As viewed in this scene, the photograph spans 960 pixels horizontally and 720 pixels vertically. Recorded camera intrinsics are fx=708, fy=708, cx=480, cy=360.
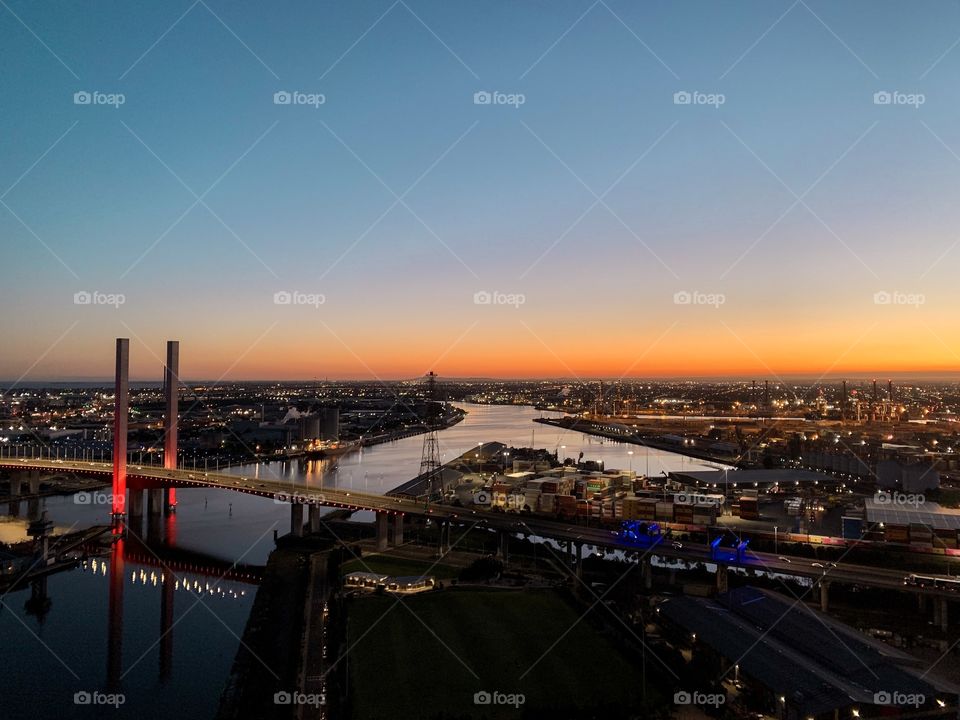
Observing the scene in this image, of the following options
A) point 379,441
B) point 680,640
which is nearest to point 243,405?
point 379,441

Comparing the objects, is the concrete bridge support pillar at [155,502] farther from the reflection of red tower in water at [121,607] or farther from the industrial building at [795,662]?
the industrial building at [795,662]

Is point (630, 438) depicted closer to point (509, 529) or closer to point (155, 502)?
point (155, 502)

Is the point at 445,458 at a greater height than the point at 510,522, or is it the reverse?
the point at 510,522

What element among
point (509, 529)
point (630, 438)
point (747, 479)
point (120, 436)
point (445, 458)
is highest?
point (120, 436)

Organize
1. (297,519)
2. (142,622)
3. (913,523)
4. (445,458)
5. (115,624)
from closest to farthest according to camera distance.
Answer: (115,624) → (142,622) → (913,523) → (297,519) → (445,458)

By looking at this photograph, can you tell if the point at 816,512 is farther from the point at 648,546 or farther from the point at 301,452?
the point at 301,452

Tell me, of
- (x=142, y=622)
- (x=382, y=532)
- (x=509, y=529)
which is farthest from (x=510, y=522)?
(x=142, y=622)
